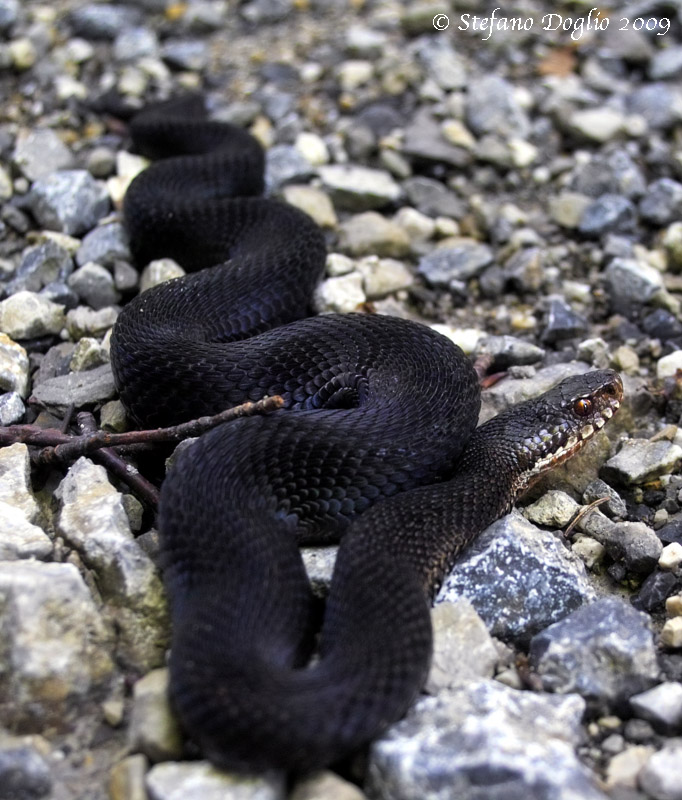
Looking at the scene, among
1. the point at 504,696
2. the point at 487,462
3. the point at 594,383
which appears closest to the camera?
the point at 504,696

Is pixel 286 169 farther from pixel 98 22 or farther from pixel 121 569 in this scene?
pixel 121 569

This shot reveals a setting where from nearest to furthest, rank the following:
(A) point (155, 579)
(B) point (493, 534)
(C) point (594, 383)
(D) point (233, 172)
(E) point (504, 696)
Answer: (E) point (504, 696) < (A) point (155, 579) < (B) point (493, 534) < (C) point (594, 383) < (D) point (233, 172)

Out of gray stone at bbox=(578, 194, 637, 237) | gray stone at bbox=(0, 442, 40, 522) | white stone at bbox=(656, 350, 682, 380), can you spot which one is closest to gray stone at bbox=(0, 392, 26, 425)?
gray stone at bbox=(0, 442, 40, 522)

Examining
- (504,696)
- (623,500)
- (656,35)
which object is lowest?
(623,500)

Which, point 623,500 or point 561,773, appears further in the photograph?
point 623,500

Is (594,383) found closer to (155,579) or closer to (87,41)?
(155,579)

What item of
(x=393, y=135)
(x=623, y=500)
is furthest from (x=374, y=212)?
(x=623, y=500)
